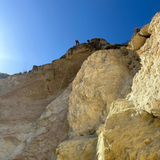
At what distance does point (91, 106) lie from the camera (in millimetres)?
5441

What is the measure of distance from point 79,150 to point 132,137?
1.89 meters

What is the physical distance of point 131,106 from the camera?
343 centimetres

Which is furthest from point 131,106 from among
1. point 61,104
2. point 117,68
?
point 61,104

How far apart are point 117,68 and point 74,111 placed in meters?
2.37

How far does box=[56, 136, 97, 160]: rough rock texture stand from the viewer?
3815 mm

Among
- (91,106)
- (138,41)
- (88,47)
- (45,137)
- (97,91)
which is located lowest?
(45,137)

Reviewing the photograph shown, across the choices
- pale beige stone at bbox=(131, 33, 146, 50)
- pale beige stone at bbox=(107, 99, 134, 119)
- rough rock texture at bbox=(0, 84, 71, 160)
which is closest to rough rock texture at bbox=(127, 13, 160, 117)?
pale beige stone at bbox=(107, 99, 134, 119)

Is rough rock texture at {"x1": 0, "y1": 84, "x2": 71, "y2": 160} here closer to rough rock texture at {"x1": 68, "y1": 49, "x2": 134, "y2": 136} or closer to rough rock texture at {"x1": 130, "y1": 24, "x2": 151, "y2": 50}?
rough rock texture at {"x1": 68, "y1": 49, "x2": 134, "y2": 136}

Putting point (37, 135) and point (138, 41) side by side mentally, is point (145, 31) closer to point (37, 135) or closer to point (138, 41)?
point (138, 41)

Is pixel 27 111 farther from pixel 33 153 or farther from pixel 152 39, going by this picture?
pixel 152 39

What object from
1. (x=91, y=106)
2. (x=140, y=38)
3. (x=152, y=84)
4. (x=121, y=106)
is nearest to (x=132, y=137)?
(x=121, y=106)

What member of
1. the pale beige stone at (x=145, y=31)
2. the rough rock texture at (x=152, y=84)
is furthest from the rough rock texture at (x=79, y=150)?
the pale beige stone at (x=145, y=31)

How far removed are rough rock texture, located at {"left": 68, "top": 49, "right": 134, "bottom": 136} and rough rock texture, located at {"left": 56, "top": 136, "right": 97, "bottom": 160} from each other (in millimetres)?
788

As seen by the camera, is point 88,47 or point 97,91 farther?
point 88,47
